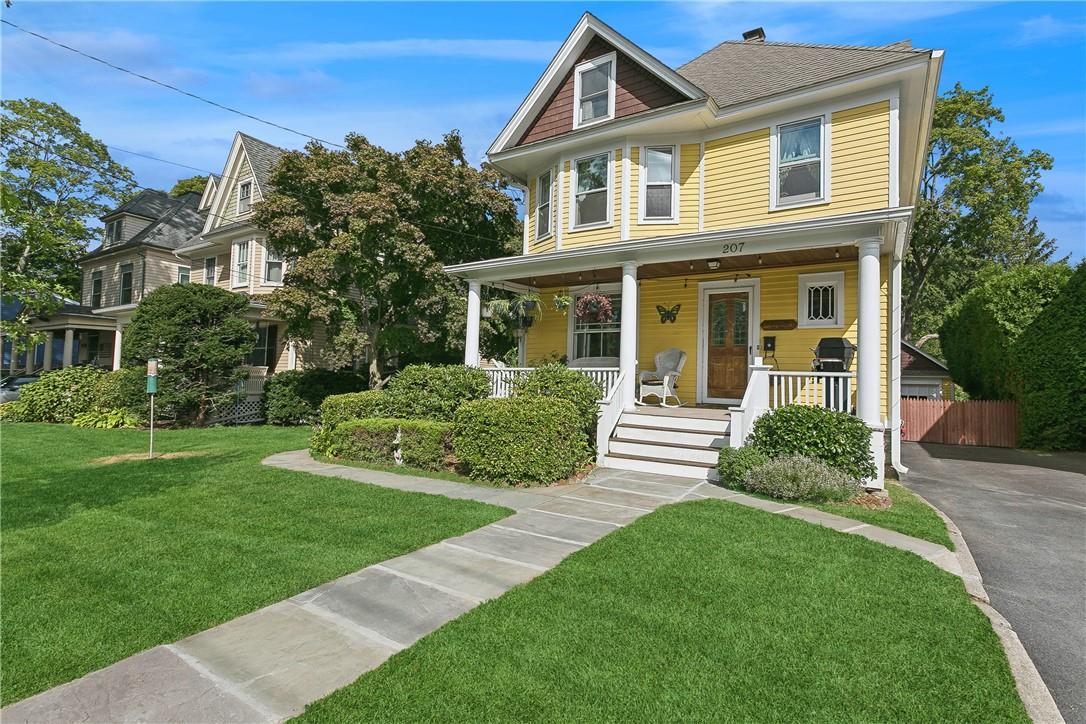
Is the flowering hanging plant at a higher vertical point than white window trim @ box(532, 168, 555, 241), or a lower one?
lower

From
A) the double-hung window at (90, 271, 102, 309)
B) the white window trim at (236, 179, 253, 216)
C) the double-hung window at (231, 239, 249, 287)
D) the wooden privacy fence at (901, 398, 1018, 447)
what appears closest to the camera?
the wooden privacy fence at (901, 398, 1018, 447)

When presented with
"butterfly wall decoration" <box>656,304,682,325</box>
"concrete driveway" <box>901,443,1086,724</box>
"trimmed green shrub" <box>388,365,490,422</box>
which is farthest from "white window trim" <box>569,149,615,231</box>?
"concrete driveway" <box>901,443,1086,724</box>

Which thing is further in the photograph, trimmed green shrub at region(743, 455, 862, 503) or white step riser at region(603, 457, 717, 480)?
white step riser at region(603, 457, 717, 480)

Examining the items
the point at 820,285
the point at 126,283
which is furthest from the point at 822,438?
the point at 126,283

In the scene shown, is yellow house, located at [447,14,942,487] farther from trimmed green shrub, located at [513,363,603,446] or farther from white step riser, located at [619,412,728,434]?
trimmed green shrub, located at [513,363,603,446]

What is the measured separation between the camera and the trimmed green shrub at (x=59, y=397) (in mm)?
15406

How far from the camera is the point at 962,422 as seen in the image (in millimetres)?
14062

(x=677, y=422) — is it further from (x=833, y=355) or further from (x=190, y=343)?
(x=190, y=343)

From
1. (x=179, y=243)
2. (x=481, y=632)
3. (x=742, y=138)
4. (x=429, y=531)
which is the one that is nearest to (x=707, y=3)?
(x=742, y=138)

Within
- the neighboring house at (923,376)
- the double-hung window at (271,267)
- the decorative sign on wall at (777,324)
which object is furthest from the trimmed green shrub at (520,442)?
the neighboring house at (923,376)

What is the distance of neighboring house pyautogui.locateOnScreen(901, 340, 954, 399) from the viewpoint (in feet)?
62.8

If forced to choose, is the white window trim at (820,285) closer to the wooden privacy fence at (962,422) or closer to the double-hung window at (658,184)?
the double-hung window at (658,184)

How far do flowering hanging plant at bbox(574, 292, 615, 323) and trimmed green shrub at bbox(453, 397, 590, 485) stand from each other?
3783 mm

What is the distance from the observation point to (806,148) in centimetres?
967
